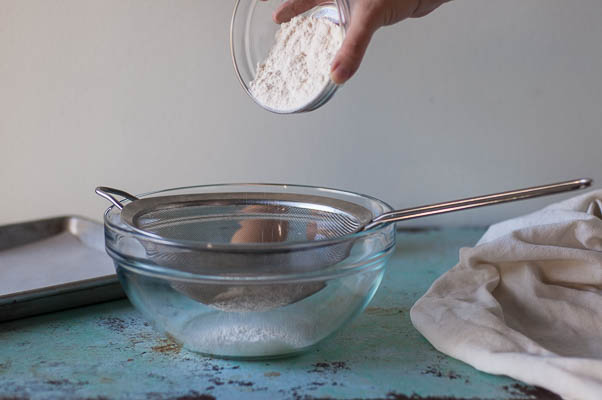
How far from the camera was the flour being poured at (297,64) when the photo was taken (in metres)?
0.82

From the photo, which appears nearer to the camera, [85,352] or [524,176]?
[85,352]

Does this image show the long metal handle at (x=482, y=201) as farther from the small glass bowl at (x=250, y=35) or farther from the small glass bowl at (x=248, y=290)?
the small glass bowl at (x=250, y=35)

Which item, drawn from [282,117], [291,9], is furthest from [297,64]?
[282,117]

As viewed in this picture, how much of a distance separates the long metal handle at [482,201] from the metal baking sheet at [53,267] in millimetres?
412

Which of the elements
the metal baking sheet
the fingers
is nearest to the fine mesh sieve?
the metal baking sheet

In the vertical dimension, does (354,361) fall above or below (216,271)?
below

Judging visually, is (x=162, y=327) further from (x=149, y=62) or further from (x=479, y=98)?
(x=479, y=98)

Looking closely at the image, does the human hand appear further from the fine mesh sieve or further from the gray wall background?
the gray wall background

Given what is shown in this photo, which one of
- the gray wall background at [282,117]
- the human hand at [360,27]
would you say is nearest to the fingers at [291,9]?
the human hand at [360,27]

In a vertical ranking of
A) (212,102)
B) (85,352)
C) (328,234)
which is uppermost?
(212,102)

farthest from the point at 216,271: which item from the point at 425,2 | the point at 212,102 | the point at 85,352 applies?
the point at 212,102

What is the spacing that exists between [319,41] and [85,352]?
50cm

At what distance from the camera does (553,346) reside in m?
0.75

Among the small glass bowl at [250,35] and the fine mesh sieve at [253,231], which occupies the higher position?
the small glass bowl at [250,35]
